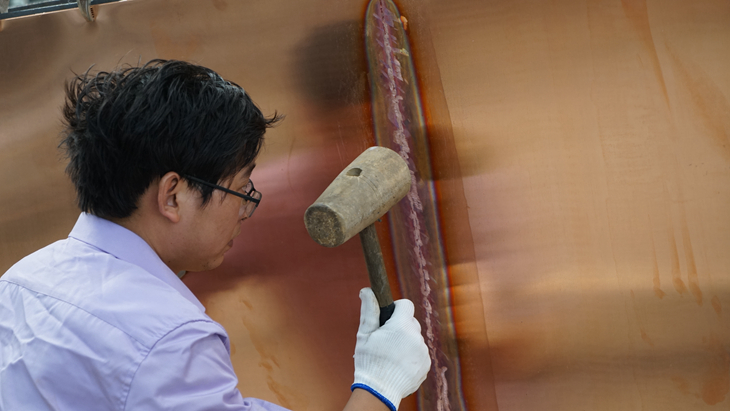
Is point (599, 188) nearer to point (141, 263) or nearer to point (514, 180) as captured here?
point (514, 180)

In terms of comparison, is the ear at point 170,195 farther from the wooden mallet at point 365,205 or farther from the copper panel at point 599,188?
the copper panel at point 599,188

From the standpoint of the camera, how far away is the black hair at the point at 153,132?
0.93 metres

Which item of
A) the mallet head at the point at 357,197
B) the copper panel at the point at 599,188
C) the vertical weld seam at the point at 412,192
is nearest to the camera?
the mallet head at the point at 357,197

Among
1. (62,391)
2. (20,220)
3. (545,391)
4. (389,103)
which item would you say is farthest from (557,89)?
Result: (20,220)

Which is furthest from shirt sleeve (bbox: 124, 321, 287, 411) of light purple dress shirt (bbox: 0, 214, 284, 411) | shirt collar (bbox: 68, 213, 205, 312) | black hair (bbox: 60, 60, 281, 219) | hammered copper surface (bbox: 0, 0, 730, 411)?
hammered copper surface (bbox: 0, 0, 730, 411)

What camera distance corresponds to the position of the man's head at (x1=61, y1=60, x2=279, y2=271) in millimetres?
929

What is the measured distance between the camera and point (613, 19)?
1192mm

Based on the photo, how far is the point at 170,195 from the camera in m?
0.97

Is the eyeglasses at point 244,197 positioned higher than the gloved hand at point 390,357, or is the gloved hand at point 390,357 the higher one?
the eyeglasses at point 244,197

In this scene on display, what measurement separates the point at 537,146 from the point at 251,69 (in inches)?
29.4

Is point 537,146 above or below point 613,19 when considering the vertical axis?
below

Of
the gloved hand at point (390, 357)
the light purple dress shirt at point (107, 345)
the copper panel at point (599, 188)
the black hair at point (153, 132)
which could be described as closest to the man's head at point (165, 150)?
the black hair at point (153, 132)

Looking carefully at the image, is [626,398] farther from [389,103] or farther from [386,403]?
[389,103]

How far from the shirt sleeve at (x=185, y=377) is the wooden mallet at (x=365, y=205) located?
288mm
